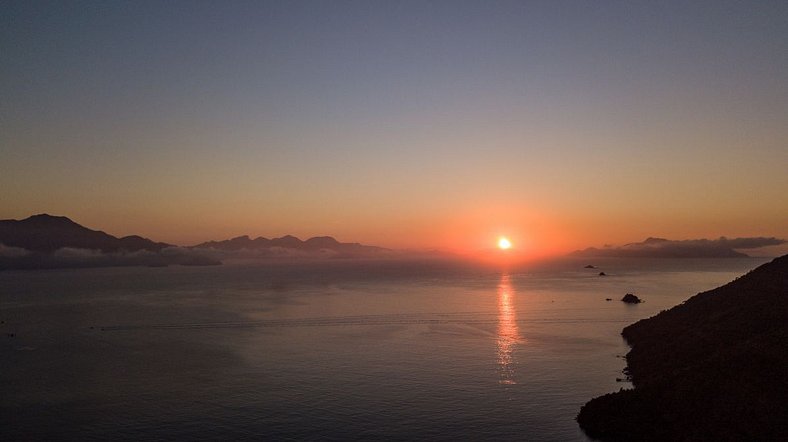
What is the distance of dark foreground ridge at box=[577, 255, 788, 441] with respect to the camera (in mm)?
47250

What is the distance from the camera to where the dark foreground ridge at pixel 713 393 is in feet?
155

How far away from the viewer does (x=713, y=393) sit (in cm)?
5150

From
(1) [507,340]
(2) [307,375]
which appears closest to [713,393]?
(2) [307,375]

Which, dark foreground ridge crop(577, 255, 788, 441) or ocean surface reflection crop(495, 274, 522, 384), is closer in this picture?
dark foreground ridge crop(577, 255, 788, 441)

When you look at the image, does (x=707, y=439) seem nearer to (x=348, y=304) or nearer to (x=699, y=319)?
(x=699, y=319)

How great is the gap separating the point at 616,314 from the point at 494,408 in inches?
4119

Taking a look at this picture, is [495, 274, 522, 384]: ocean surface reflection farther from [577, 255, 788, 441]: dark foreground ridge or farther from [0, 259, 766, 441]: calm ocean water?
[577, 255, 788, 441]: dark foreground ridge

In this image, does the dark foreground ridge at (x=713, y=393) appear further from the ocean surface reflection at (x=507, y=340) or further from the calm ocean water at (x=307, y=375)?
the ocean surface reflection at (x=507, y=340)

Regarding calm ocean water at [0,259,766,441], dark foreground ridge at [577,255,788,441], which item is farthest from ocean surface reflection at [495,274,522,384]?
dark foreground ridge at [577,255,788,441]

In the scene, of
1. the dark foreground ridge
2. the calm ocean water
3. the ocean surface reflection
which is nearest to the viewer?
the dark foreground ridge

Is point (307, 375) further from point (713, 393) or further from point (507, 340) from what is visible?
point (713, 393)

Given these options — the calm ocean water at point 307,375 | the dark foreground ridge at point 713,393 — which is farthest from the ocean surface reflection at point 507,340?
the dark foreground ridge at point 713,393

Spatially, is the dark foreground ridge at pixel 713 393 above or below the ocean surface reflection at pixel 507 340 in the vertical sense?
above

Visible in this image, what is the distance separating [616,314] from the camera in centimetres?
15050
